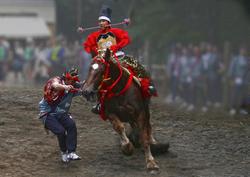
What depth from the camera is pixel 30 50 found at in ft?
89.0

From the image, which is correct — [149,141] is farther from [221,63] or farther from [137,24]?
[137,24]

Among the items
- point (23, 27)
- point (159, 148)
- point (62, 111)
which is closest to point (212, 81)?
point (159, 148)

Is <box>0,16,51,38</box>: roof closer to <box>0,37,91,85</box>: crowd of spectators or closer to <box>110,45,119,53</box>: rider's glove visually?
<box>0,37,91,85</box>: crowd of spectators

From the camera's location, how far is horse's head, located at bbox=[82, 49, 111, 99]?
29.8 feet

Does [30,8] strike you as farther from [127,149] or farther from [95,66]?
[95,66]

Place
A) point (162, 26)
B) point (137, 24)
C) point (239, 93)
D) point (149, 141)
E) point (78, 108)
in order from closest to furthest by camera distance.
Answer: point (149, 141) → point (239, 93) → point (78, 108) → point (162, 26) → point (137, 24)

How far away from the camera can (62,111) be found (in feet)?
32.6

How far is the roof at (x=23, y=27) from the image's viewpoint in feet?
143

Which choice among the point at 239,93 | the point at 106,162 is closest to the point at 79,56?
the point at 239,93

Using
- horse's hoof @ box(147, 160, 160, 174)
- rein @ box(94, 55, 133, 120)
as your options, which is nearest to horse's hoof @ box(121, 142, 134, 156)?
horse's hoof @ box(147, 160, 160, 174)

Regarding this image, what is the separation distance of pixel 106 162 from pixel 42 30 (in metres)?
34.4

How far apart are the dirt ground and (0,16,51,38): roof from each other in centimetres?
2889

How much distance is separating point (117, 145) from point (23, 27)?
33859mm

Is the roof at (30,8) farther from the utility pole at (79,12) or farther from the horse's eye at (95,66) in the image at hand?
the horse's eye at (95,66)
